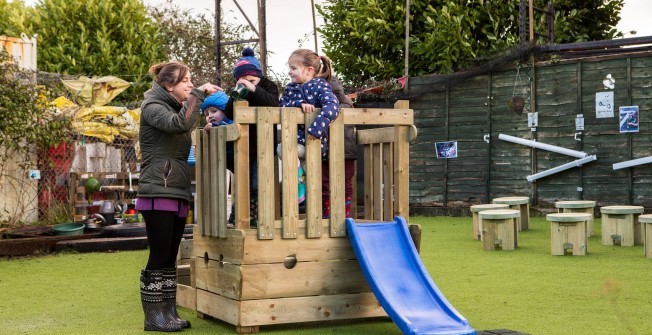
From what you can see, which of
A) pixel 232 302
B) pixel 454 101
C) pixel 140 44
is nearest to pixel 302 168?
pixel 232 302

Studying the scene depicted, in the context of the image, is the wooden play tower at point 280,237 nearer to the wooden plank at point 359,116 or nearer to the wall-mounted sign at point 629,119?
the wooden plank at point 359,116

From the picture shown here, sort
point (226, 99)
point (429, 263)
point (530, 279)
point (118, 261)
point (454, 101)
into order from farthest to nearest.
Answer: point (454, 101) < point (118, 261) < point (429, 263) < point (530, 279) < point (226, 99)

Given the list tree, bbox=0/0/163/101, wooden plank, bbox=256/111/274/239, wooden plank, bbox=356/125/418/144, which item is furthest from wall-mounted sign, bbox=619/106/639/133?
tree, bbox=0/0/163/101

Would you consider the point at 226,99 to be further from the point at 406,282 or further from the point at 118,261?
the point at 118,261

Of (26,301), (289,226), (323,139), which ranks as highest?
(323,139)

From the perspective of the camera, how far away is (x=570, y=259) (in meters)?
9.52

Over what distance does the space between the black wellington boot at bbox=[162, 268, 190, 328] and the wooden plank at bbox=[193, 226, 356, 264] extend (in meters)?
0.32

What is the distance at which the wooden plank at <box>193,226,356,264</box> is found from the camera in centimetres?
566

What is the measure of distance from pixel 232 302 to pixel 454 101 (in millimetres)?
11716

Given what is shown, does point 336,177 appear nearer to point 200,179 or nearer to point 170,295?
point 200,179

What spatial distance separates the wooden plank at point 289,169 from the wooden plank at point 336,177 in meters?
0.25

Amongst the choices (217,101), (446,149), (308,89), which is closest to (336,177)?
(308,89)

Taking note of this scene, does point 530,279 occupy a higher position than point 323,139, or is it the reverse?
point 323,139

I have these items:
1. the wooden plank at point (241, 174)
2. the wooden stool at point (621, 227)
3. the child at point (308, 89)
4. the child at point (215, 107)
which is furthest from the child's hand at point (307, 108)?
the wooden stool at point (621, 227)
